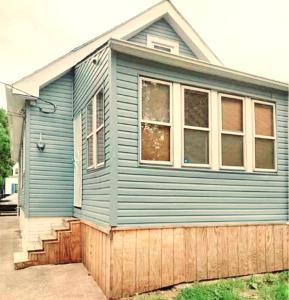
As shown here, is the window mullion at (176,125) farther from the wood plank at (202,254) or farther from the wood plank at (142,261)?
the wood plank at (142,261)

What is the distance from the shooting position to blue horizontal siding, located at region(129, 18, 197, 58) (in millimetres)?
10070

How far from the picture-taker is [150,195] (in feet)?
18.9

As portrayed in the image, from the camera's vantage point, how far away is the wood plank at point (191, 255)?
5.85 meters

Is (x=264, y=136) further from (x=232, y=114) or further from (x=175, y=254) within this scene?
(x=175, y=254)

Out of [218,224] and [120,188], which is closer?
[120,188]

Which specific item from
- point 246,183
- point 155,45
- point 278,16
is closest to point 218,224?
point 246,183

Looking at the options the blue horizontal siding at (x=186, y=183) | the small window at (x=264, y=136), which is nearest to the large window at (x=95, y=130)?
the blue horizontal siding at (x=186, y=183)

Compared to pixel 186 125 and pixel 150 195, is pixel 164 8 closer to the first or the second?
pixel 186 125

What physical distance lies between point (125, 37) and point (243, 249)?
21.3 feet

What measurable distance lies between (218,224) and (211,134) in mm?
1681

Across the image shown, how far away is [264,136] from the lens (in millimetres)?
Answer: 7184

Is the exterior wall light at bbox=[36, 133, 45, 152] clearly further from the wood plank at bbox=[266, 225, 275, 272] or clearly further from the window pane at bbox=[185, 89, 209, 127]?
the wood plank at bbox=[266, 225, 275, 272]

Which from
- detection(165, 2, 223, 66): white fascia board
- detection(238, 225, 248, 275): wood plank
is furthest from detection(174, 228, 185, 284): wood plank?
detection(165, 2, 223, 66): white fascia board

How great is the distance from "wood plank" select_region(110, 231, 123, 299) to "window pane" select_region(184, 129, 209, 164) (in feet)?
6.22
